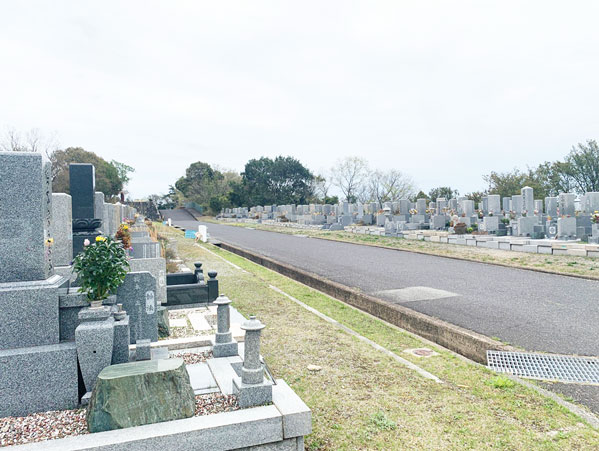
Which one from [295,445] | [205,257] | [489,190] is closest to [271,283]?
[205,257]

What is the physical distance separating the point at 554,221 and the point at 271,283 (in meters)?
14.8

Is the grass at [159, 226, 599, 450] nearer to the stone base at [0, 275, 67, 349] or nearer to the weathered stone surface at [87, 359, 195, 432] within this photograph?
the weathered stone surface at [87, 359, 195, 432]

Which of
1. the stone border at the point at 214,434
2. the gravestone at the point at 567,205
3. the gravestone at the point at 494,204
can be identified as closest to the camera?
the stone border at the point at 214,434

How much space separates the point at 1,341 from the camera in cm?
354

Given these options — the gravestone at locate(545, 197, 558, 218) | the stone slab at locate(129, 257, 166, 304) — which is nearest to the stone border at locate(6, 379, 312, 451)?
the stone slab at locate(129, 257, 166, 304)

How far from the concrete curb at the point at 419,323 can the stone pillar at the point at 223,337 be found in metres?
3.09

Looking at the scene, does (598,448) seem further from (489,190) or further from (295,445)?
(489,190)

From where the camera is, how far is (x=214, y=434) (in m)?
2.81

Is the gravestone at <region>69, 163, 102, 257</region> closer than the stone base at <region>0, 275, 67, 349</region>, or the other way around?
the stone base at <region>0, 275, 67, 349</region>

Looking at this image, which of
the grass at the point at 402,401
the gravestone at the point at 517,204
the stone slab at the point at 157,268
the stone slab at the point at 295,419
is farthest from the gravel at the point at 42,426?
the gravestone at the point at 517,204

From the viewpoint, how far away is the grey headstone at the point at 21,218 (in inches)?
143

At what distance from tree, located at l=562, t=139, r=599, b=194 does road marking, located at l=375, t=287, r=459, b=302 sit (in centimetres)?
4158

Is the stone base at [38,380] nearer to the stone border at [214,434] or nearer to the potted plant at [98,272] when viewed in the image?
the potted plant at [98,272]

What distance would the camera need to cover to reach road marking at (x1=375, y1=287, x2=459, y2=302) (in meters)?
7.97
